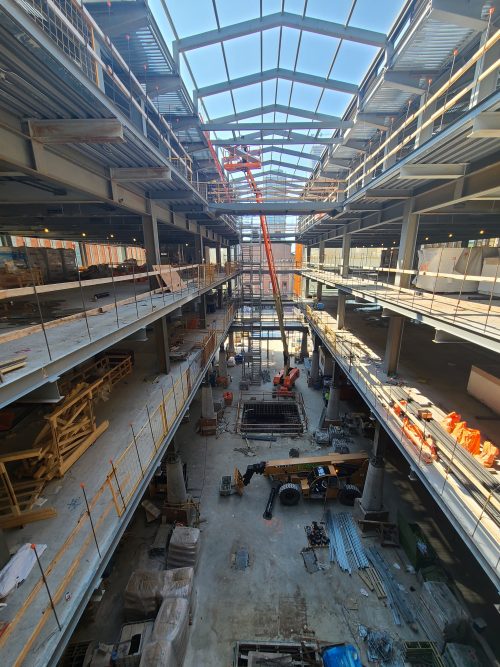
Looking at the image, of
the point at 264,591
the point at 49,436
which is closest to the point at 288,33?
the point at 49,436

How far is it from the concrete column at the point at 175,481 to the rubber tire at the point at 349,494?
18.0 ft

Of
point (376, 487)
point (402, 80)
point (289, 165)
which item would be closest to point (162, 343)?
point (376, 487)

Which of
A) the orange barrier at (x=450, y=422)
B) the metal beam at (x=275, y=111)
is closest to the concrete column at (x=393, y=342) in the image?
the orange barrier at (x=450, y=422)

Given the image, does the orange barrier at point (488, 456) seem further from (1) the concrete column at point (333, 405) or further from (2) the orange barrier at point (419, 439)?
(1) the concrete column at point (333, 405)

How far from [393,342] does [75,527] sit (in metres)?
9.79

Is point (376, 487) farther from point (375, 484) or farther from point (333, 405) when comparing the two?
point (333, 405)

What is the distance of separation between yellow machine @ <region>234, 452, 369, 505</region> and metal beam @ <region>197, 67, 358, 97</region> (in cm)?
1414

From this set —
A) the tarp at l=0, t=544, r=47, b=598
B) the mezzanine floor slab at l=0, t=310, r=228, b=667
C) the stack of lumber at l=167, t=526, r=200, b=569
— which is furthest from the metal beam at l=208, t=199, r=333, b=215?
the tarp at l=0, t=544, r=47, b=598

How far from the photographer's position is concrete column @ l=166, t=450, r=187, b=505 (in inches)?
374

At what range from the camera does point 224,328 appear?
17.2 m

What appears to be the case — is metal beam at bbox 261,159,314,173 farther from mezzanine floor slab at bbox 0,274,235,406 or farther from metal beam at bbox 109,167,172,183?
mezzanine floor slab at bbox 0,274,235,406

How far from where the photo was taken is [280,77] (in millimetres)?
11516

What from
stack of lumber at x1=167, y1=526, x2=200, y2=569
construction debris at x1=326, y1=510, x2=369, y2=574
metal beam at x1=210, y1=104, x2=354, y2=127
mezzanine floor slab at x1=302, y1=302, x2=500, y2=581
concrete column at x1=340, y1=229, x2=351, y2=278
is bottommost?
construction debris at x1=326, y1=510, x2=369, y2=574

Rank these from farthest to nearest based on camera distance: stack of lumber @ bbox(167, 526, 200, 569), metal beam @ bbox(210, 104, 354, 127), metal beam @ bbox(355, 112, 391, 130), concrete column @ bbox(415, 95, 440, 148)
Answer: metal beam @ bbox(210, 104, 354, 127) < metal beam @ bbox(355, 112, 391, 130) < stack of lumber @ bbox(167, 526, 200, 569) < concrete column @ bbox(415, 95, 440, 148)
